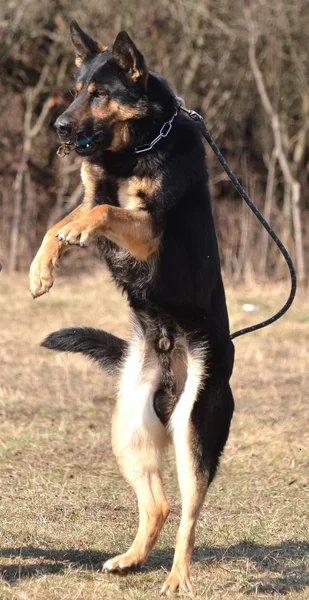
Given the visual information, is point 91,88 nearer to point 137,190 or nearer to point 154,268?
point 137,190

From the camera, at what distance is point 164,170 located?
4.52m

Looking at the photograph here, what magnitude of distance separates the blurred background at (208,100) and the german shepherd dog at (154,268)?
10039 millimetres

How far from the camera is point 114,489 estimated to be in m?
5.96

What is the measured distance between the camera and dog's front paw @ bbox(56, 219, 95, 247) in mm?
4031

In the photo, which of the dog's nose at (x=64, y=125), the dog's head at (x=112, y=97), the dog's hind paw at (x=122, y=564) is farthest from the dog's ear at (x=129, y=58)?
the dog's hind paw at (x=122, y=564)

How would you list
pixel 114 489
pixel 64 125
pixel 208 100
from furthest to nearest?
1. pixel 208 100
2. pixel 114 489
3. pixel 64 125

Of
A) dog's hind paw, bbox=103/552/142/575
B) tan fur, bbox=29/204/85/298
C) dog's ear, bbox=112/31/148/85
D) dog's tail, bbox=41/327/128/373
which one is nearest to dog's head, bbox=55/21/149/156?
dog's ear, bbox=112/31/148/85

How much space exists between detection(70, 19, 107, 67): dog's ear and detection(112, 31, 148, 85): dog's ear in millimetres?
234

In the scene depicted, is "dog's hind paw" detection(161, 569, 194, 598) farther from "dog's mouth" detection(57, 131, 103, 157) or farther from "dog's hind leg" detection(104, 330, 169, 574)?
"dog's mouth" detection(57, 131, 103, 157)

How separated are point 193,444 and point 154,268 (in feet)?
2.96

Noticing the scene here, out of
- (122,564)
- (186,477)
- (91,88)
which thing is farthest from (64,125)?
(122,564)

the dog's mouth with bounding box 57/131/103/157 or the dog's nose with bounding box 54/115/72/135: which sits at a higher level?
the dog's nose with bounding box 54/115/72/135

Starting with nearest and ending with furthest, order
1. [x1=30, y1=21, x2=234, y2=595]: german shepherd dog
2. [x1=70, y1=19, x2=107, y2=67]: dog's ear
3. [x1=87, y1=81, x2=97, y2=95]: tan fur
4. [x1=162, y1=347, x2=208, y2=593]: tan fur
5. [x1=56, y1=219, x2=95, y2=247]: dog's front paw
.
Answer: [x1=56, y1=219, x2=95, y2=247]: dog's front paw < [x1=162, y1=347, x2=208, y2=593]: tan fur < [x1=30, y1=21, x2=234, y2=595]: german shepherd dog < [x1=87, y1=81, x2=97, y2=95]: tan fur < [x1=70, y1=19, x2=107, y2=67]: dog's ear

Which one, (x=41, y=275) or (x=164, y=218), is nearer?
(x=41, y=275)
